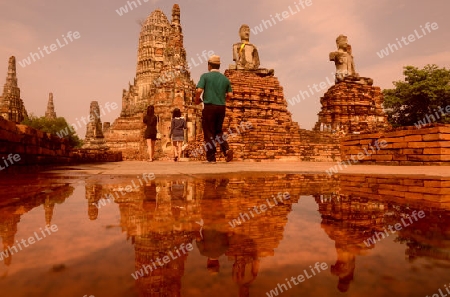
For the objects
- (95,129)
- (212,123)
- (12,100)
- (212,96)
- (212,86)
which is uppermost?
(12,100)

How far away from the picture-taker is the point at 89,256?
0.62 metres

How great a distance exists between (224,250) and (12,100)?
4755 cm

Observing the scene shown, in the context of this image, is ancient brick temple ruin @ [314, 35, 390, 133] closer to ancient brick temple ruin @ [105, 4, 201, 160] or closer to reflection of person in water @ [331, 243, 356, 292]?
reflection of person in water @ [331, 243, 356, 292]

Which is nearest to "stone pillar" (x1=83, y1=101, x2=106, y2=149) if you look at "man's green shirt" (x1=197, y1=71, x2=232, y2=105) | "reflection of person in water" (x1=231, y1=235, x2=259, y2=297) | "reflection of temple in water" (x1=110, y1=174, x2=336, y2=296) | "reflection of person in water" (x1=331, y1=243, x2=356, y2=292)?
"man's green shirt" (x1=197, y1=71, x2=232, y2=105)

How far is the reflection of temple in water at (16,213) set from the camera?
0.69 m

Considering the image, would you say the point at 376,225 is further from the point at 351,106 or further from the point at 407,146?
the point at 351,106

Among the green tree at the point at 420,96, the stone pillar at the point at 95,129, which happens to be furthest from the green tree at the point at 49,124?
the green tree at the point at 420,96

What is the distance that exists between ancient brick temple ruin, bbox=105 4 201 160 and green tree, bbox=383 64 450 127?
648 inches

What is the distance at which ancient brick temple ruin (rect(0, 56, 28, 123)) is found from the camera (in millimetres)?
38031

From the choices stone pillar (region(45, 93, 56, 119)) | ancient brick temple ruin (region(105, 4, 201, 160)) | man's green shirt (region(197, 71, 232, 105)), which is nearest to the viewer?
man's green shirt (region(197, 71, 232, 105))

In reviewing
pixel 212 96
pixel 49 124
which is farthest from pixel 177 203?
pixel 49 124

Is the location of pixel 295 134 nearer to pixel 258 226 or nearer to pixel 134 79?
pixel 258 226

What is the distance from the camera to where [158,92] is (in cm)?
2330

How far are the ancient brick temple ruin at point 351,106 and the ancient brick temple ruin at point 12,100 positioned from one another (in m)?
39.5
